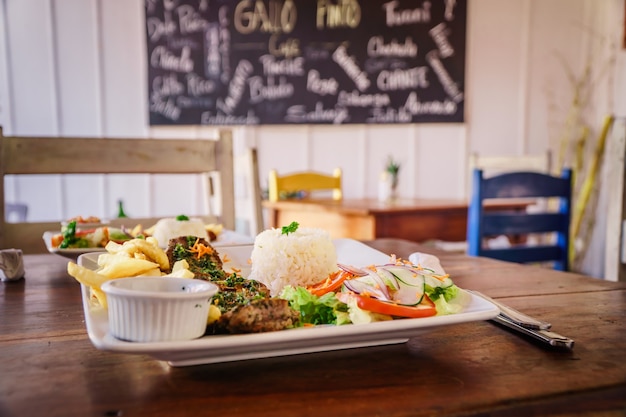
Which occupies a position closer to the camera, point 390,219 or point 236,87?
point 390,219

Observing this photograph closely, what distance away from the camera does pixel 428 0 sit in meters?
4.02

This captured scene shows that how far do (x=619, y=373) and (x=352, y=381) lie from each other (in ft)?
1.04

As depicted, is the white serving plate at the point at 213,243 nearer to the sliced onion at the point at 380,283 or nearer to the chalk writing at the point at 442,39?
the sliced onion at the point at 380,283

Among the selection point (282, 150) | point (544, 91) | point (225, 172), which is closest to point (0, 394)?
point (225, 172)

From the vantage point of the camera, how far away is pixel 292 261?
3.17 feet

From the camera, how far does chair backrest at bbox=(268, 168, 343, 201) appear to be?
327cm

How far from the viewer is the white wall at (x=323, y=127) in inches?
132

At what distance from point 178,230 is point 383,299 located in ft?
2.60

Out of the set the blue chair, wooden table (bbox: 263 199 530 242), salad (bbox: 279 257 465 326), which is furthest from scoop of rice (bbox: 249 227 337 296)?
wooden table (bbox: 263 199 530 242)

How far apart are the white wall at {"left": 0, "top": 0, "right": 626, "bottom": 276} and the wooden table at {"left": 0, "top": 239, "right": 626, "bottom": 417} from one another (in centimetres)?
293

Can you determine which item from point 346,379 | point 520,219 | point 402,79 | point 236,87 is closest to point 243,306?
point 346,379

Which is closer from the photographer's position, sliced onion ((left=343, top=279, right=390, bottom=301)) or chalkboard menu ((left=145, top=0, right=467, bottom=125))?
sliced onion ((left=343, top=279, right=390, bottom=301))

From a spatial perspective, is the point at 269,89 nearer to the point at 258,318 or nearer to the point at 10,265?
the point at 10,265

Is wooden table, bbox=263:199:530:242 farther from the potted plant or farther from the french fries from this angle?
the french fries
